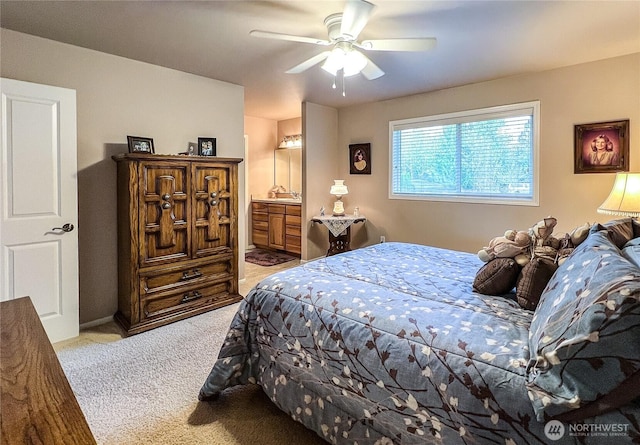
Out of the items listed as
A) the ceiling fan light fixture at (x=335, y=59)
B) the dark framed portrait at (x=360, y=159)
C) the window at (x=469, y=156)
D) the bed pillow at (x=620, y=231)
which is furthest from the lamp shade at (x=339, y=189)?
the bed pillow at (x=620, y=231)

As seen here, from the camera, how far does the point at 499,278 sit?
178 centimetres

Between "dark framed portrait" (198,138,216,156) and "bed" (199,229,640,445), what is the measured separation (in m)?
2.17

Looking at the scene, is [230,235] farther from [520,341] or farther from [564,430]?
[564,430]

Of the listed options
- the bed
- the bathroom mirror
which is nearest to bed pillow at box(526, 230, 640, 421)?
the bed

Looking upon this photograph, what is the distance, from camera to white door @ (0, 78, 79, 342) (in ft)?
8.38

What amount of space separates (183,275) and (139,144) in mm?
1251

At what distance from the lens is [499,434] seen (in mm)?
1115

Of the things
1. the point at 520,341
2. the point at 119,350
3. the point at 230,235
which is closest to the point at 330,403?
the point at 520,341

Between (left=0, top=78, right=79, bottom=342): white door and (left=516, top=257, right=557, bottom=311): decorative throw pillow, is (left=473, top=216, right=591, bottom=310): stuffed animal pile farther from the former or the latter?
(left=0, top=78, right=79, bottom=342): white door

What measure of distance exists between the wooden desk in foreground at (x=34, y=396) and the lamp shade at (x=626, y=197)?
3539 millimetres

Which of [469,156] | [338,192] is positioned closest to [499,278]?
[469,156]

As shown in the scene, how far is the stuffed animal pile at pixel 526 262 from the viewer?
1624mm

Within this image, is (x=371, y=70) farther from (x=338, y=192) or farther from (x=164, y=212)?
(x=338, y=192)

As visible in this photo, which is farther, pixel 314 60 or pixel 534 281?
pixel 314 60
